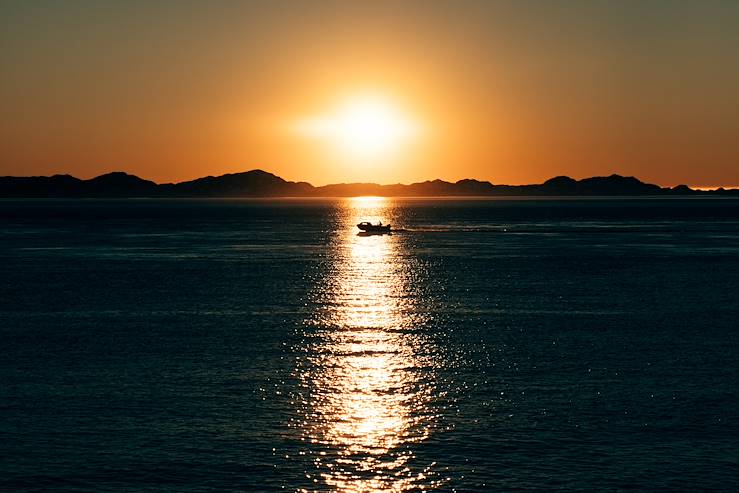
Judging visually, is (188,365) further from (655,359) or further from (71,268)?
(71,268)

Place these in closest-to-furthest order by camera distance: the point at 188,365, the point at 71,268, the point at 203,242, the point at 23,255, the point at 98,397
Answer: the point at 98,397
the point at 188,365
the point at 71,268
the point at 23,255
the point at 203,242

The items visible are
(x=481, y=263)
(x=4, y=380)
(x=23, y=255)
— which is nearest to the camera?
(x=4, y=380)

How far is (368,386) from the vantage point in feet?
161

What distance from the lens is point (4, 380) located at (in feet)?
168

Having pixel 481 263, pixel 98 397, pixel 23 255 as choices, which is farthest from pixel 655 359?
pixel 23 255

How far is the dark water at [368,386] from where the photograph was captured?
35312 millimetres

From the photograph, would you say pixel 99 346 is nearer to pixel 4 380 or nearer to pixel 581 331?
pixel 4 380

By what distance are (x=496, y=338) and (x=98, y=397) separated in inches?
1208

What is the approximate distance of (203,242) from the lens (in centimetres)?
19212

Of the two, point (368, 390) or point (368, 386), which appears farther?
point (368, 386)

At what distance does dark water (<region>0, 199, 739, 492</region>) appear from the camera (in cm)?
3531

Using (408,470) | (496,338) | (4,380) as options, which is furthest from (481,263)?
(408,470)

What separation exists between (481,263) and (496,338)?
70.1 m

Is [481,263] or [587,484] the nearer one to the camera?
[587,484]
